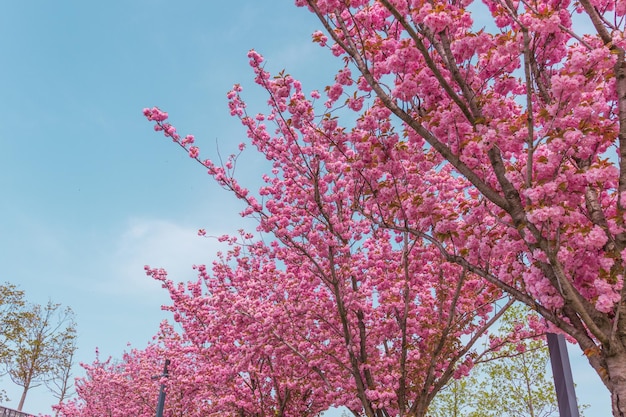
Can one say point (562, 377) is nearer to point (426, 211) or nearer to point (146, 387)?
point (426, 211)

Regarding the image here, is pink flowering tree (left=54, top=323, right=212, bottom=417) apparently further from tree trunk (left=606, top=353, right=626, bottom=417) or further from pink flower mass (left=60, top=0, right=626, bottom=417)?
tree trunk (left=606, top=353, right=626, bottom=417)

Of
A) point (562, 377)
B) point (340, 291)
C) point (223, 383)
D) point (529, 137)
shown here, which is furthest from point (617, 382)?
point (223, 383)

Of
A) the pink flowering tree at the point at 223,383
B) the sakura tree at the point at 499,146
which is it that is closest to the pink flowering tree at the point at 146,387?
the pink flowering tree at the point at 223,383

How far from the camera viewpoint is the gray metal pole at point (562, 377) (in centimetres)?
602

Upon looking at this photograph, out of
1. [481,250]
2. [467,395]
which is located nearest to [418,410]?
[481,250]

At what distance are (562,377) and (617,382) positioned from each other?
4.53 feet

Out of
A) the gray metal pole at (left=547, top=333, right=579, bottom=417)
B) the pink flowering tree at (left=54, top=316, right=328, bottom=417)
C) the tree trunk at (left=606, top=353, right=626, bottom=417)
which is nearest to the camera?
the tree trunk at (left=606, top=353, right=626, bottom=417)

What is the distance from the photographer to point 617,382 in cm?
489

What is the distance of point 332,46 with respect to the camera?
755 cm

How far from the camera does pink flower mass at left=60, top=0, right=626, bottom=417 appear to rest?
558 cm

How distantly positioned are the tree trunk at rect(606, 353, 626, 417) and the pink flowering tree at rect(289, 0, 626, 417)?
0.03ft

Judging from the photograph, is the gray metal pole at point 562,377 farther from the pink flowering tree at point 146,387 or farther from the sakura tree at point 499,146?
the pink flowering tree at point 146,387

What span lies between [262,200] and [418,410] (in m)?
5.22

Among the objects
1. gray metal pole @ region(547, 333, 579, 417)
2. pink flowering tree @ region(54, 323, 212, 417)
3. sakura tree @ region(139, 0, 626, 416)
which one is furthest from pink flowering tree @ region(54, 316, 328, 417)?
gray metal pole @ region(547, 333, 579, 417)
